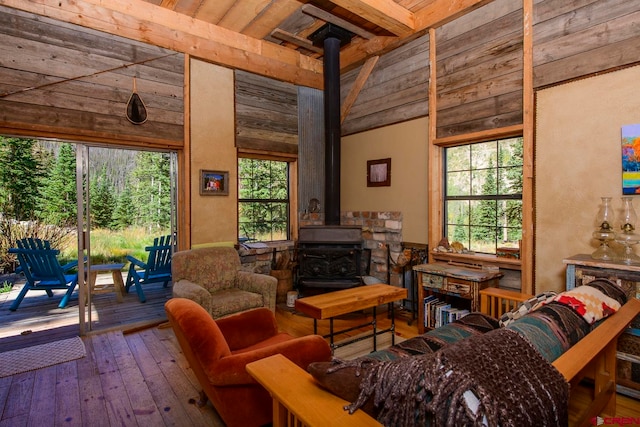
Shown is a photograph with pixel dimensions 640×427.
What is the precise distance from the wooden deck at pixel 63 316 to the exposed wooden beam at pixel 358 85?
3543 millimetres

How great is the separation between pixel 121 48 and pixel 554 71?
409 cm

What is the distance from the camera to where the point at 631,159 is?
8.39ft

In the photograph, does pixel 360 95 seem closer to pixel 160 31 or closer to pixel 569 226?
pixel 160 31

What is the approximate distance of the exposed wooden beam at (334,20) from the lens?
379cm

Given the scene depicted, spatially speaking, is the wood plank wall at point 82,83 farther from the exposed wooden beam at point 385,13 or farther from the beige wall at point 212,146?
the exposed wooden beam at point 385,13

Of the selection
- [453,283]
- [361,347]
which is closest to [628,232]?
[453,283]

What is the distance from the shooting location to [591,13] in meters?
2.73

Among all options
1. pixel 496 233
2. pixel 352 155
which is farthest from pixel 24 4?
pixel 496 233

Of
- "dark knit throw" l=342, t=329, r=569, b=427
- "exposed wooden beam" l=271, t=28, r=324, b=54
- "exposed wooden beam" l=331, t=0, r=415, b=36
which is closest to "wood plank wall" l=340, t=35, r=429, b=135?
"exposed wooden beam" l=331, t=0, r=415, b=36

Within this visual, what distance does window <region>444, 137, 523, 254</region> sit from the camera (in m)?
3.41

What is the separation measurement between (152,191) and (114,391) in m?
2.33

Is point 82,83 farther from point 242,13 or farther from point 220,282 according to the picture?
point 220,282

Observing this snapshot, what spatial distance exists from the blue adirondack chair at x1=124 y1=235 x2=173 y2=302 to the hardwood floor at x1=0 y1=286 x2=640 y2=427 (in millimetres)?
1068

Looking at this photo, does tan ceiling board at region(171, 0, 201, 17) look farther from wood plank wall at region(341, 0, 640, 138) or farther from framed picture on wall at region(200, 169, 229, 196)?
wood plank wall at region(341, 0, 640, 138)
